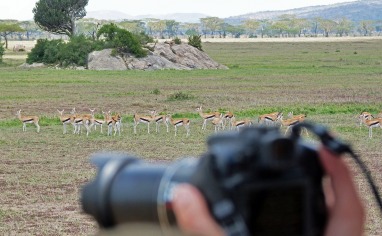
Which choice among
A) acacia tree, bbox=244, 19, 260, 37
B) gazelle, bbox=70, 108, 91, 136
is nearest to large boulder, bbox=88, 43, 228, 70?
gazelle, bbox=70, 108, 91, 136

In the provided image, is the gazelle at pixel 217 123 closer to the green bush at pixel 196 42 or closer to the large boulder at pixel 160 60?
the large boulder at pixel 160 60

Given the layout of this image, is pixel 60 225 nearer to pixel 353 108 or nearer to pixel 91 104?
pixel 353 108

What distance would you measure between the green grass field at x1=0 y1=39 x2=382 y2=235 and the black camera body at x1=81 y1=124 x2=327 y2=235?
25.1 ft

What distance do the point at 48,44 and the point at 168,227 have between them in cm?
5326

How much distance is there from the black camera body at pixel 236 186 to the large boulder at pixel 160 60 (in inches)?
1820

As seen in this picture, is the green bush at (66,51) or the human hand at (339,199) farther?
the green bush at (66,51)

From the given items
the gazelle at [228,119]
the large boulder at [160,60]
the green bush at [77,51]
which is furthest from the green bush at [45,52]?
the gazelle at [228,119]

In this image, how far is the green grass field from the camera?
10.9 m

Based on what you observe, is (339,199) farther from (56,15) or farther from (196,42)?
(56,15)

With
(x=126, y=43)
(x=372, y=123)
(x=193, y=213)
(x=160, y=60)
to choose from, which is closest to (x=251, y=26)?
(x=160, y=60)

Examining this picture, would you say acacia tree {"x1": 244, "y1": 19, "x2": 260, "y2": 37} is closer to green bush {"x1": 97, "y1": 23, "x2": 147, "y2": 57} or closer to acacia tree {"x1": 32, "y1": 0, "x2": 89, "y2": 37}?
acacia tree {"x1": 32, "y1": 0, "x2": 89, "y2": 37}

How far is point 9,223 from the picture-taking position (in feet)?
31.4

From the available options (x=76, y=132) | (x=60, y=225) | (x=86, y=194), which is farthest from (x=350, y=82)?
(x=86, y=194)

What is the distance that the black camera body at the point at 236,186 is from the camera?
1.21m
